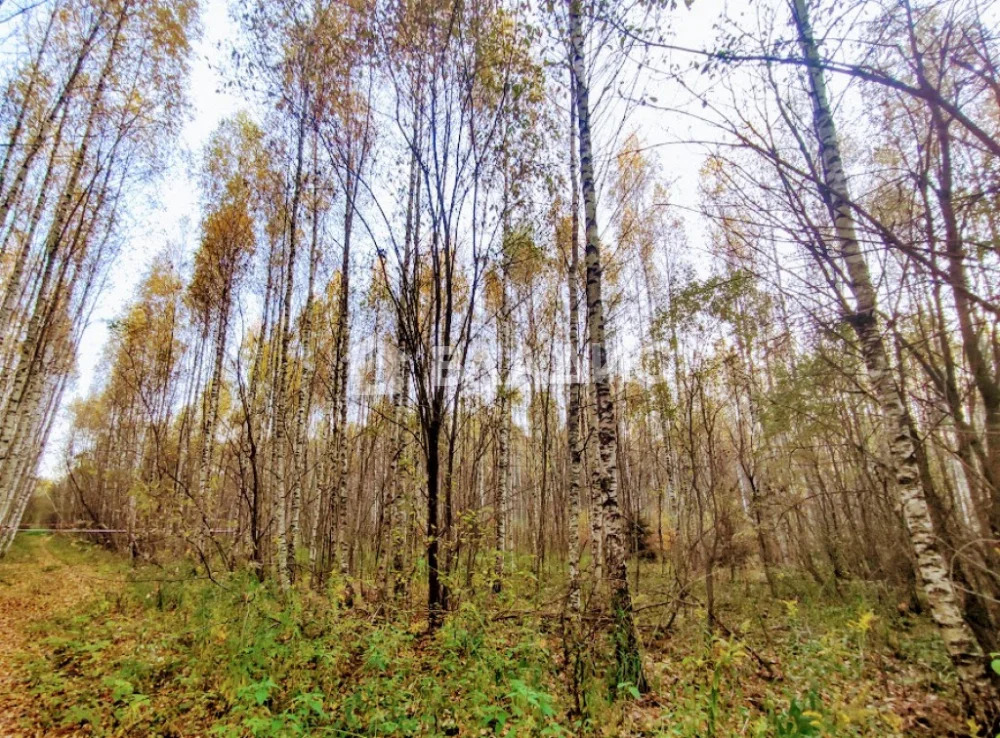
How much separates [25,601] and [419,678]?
29.2ft

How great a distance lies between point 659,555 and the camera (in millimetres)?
14062

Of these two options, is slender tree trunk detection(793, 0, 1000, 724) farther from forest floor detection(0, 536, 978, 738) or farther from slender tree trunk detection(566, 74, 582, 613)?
slender tree trunk detection(566, 74, 582, 613)

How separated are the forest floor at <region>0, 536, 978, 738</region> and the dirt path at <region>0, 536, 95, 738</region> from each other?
36mm

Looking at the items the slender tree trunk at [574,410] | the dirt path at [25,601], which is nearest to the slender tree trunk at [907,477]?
the slender tree trunk at [574,410]

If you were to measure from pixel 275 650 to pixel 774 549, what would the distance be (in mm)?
14198

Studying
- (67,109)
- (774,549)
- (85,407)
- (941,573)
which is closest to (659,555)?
(774,549)

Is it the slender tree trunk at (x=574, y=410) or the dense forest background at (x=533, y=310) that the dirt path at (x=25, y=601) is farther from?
the slender tree trunk at (x=574, y=410)

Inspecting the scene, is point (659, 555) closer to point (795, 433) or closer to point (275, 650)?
point (795, 433)

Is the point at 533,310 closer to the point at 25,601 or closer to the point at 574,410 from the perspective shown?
the point at 574,410

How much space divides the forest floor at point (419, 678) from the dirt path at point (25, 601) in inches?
1.4

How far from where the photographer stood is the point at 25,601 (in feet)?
24.9

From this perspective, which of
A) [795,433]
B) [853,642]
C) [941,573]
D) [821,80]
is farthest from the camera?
[795,433]

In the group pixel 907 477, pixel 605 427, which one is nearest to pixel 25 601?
pixel 605 427

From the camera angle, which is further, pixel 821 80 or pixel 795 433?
pixel 795 433
